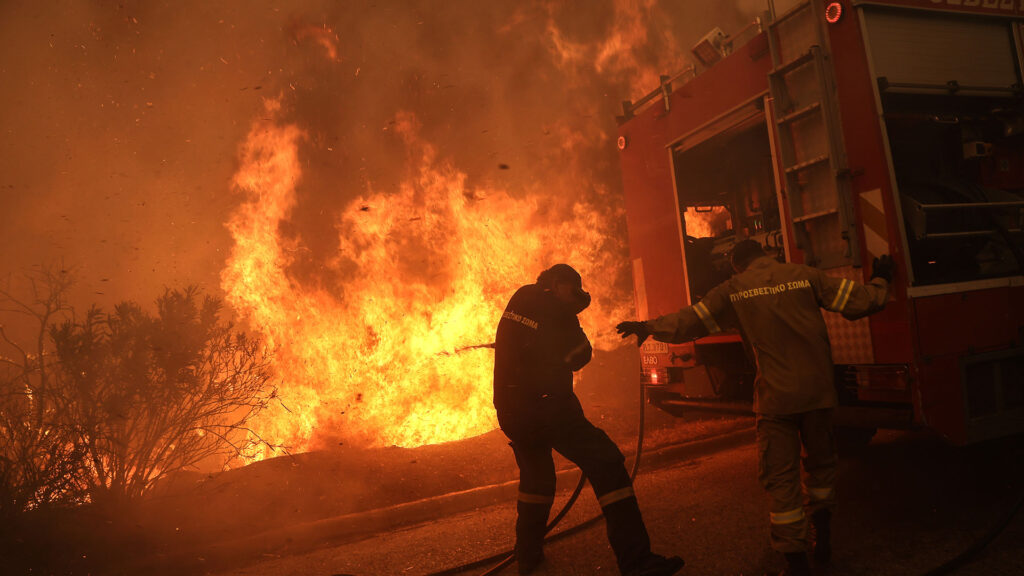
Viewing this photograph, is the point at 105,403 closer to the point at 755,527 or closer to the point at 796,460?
the point at 755,527

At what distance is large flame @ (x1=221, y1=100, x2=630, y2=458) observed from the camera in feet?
32.0

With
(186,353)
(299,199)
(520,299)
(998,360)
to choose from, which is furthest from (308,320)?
(998,360)

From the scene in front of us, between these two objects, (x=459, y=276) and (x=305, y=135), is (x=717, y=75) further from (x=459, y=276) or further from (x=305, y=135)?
(x=305, y=135)

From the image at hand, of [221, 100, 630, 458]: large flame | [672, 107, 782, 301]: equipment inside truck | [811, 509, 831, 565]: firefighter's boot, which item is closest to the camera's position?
[811, 509, 831, 565]: firefighter's boot

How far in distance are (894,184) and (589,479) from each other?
2.62 metres

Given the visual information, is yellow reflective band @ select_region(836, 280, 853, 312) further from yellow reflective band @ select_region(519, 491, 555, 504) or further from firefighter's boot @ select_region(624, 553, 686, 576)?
yellow reflective band @ select_region(519, 491, 555, 504)

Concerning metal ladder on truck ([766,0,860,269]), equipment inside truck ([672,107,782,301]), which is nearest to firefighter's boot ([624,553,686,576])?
metal ladder on truck ([766,0,860,269])

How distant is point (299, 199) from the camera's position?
11188 mm

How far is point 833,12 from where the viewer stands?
12.4ft

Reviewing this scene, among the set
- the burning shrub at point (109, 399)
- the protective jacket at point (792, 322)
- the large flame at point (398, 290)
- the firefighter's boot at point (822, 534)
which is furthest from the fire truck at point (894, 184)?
the large flame at point (398, 290)

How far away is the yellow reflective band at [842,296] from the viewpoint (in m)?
3.18

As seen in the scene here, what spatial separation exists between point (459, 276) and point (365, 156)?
3357 millimetres

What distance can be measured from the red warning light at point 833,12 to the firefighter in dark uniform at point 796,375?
1686mm

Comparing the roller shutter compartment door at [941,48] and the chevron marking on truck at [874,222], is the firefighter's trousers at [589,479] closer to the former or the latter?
the chevron marking on truck at [874,222]
